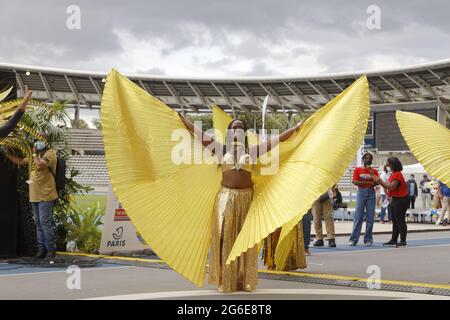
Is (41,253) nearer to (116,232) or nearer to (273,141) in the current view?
(116,232)

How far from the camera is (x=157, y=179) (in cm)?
757

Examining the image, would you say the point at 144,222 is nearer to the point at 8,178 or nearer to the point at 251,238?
the point at 251,238

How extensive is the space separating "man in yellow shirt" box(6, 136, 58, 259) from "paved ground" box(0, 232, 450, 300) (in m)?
0.67

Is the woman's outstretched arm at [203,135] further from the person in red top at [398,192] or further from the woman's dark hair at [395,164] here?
the woman's dark hair at [395,164]

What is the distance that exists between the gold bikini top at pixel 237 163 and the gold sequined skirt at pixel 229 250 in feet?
0.84

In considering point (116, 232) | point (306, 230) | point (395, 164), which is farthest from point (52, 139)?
point (395, 164)

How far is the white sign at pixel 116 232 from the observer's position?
11.2 metres

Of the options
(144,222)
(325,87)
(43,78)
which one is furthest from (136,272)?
(43,78)

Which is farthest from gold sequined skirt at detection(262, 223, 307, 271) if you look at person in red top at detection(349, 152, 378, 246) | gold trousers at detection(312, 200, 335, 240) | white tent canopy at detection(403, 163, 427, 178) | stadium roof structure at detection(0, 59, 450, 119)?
stadium roof structure at detection(0, 59, 450, 119)

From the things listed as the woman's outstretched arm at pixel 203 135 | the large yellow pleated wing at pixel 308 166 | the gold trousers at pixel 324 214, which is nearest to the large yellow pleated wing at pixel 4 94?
the woman's outstretched arm at pixel 203 135

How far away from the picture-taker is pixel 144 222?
23.5 feet

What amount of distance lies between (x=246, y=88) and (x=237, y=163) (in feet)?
213
